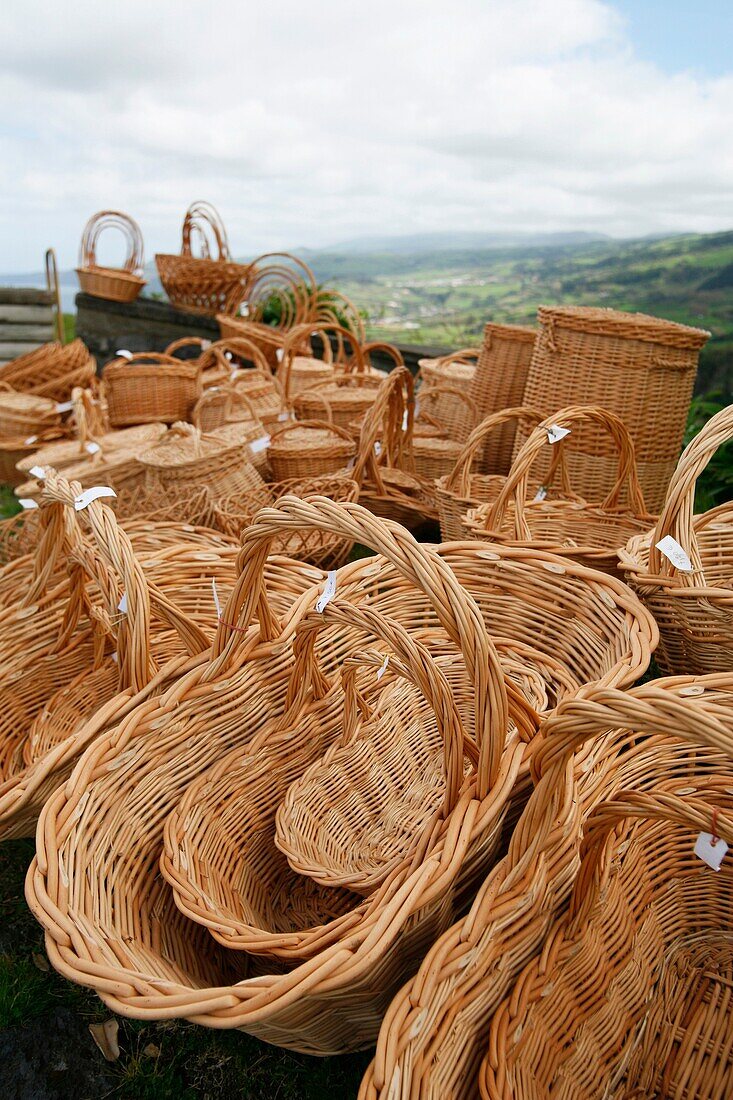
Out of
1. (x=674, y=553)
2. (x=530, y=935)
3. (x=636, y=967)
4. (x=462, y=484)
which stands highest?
(x=674, y=553)

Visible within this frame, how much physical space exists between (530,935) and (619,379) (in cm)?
190

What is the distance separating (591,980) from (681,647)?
636 mm

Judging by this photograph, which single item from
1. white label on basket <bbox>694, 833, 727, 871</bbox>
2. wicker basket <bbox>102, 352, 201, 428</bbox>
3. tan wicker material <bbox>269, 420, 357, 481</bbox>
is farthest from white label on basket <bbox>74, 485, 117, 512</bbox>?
wicker basket <bbox>102, 352, 201, 428</bbox>

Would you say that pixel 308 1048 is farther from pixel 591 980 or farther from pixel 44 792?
pixel 44 792

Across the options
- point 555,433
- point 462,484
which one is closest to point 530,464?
point 555,433

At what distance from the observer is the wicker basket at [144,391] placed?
4.30 meters

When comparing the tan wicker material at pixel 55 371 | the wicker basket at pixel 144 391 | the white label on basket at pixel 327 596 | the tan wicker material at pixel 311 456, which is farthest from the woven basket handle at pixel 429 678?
the tan wicker material at pixel 55 371

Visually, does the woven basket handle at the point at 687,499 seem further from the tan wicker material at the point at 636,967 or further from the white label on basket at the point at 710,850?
the white label on basket at the point at 710,850

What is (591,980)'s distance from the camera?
126 centimetres

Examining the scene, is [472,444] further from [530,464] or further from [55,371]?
[55,371]

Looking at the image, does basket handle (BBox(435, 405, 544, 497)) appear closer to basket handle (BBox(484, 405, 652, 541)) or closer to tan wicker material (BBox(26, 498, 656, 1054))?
basket handle (BBox(484, 405, 652, 541))

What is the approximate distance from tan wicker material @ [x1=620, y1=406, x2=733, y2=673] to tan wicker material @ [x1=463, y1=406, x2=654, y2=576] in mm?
345

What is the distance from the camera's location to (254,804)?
1.57 m

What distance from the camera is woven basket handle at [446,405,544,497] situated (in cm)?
226
